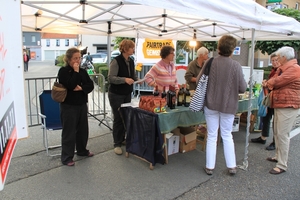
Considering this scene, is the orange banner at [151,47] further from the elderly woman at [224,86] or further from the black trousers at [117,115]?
the elderly woman at [224,86]

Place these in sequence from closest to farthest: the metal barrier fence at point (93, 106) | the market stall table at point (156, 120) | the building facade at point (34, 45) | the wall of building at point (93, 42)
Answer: the market stall table at point (156, 120) < the metal barrier fence at point (93, 106) < the wall of building at point (93, 42) < the building facade at point (34, 45)

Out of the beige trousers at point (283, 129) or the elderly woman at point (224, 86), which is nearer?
the elderly woman at point (224, 86)

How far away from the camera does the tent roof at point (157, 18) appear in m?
3.00

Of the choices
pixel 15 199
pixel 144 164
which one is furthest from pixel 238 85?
pixel 15 199

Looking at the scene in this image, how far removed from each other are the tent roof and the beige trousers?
1.23m

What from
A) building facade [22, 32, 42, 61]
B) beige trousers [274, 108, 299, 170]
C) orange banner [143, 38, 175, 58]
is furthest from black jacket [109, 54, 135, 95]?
building facade [22, 32, 42, 61]

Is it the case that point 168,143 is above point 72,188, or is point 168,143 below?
above

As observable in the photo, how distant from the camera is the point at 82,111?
3.64m

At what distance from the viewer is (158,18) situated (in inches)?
203

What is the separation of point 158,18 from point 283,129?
3142 mm

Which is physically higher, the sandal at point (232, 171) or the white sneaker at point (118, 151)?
the white sneaker at point (118, 151)

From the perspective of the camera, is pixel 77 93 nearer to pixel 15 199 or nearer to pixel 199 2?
pixel 15 199

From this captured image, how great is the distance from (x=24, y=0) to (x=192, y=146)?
337 centimetres

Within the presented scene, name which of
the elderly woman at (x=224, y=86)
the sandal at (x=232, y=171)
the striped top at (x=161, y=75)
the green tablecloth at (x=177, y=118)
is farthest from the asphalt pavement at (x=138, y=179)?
→ the striped top at (x=161, y=75)
